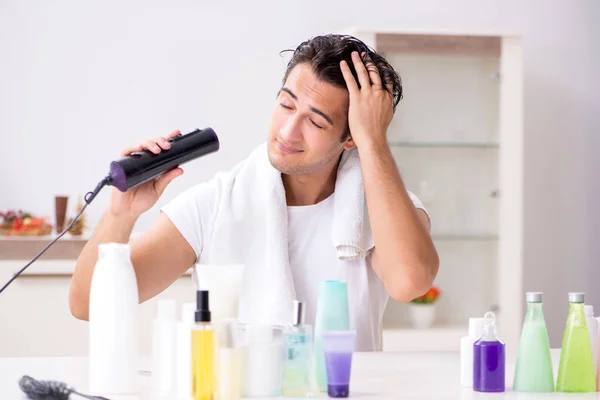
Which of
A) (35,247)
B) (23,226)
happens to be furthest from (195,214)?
(23,226)

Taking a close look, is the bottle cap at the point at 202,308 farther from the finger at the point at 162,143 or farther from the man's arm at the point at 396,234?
the man's arm at the point at 396,234

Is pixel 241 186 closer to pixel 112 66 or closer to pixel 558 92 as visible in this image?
pixel 112 66

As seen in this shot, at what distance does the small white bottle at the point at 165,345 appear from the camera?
136 centimetres

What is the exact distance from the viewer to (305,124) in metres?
1.90

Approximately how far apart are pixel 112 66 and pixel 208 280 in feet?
7.82

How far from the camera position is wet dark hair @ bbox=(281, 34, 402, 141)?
6.33ft

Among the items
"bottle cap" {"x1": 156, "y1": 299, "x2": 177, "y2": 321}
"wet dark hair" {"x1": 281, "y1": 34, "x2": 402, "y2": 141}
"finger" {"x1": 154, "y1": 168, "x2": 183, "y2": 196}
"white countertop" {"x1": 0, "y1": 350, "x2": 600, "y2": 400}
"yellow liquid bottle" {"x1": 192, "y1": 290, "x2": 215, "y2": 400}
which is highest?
"wet dark hair" {"x1": 281, "y1": 34, "x2": 402, "y2": 141}

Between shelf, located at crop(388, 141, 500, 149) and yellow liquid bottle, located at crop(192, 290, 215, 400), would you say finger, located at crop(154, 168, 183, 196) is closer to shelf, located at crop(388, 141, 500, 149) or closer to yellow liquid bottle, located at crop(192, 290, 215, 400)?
yellow liquid bottle, located at crop(192, 290, 215, 400)

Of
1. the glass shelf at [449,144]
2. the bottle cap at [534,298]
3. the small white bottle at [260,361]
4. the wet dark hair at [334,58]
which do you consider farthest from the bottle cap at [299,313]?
the glass shelf at [449,144]

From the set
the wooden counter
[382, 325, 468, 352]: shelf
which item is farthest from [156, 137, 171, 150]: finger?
[382, 325, 468, 352]: shelf

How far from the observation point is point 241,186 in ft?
6.46

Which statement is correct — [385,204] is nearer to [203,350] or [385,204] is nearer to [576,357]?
[576,357]

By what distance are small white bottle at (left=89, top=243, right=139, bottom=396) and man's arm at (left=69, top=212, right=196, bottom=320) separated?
44 centimetres

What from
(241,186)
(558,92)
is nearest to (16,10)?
(241,186)
